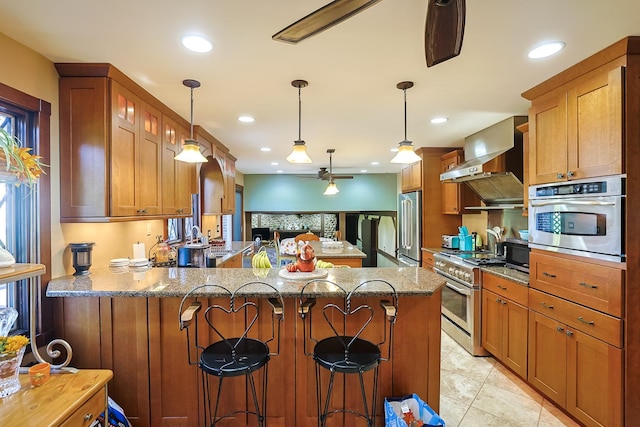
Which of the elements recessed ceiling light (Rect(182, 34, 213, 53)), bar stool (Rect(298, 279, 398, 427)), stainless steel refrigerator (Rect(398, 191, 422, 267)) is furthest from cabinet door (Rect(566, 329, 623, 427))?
recessed ceiling light (Rect(182, 34, 213, 53))

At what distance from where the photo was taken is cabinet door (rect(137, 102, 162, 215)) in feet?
8.31

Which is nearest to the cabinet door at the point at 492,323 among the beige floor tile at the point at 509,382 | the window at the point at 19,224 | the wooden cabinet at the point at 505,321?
the wooden cabinet at the point at 505,321

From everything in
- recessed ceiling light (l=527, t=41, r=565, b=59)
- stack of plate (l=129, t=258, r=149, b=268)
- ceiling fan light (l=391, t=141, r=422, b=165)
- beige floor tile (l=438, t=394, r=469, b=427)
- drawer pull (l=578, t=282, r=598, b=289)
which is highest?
recessed ceiling light (l=527, t=41, r=565, b=59)

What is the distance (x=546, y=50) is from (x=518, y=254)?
74.7 inches

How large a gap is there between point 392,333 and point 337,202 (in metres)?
5.69

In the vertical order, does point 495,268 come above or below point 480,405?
above

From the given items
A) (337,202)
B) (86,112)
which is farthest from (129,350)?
(337,202)

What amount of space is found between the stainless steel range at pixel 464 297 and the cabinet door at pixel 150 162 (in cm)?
306

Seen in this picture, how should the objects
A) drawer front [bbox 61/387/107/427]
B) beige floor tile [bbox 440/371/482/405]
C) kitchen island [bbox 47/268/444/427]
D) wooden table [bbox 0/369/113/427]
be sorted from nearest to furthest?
wooden table [bbox 0/369/113/427] < drawer front [bbox 61/387/107/427] < kitchen island [bbox 47/268/444/427] < beige floor tile [bbox 440/371/482/405]

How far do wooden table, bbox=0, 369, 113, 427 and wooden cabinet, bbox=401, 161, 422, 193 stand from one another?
4.32m

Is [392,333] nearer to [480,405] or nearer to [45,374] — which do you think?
[480,405]

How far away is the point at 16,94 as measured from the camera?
1.78m

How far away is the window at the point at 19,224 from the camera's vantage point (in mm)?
1842

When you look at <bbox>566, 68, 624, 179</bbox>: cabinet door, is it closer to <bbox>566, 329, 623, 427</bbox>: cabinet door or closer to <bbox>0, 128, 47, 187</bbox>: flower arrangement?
<bbox>566, 329, 623, 427</bbox>: cabinet door
